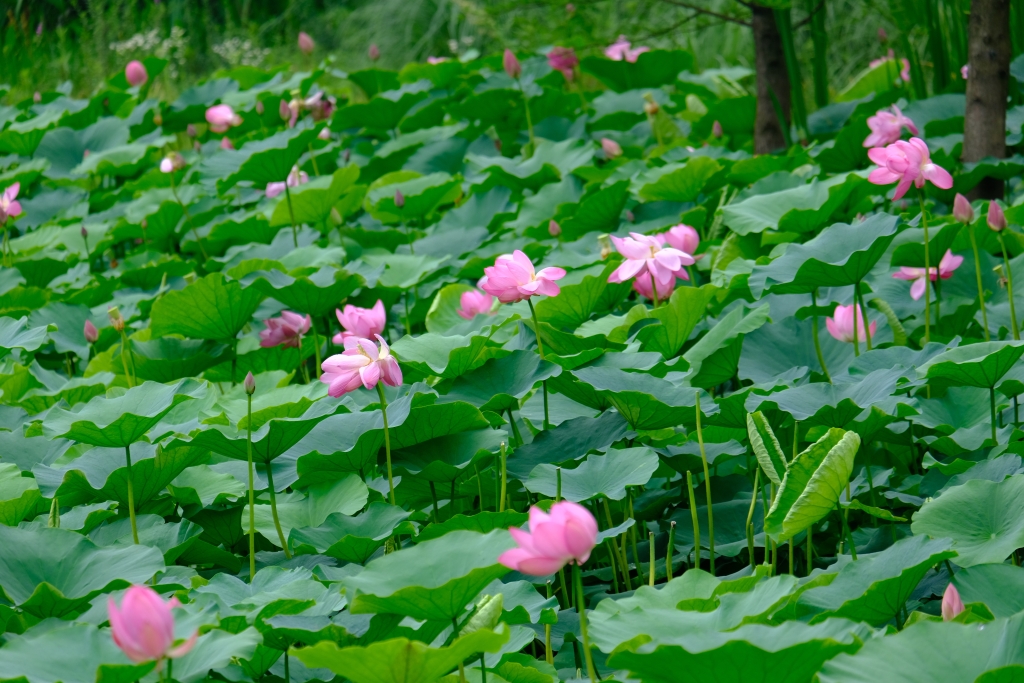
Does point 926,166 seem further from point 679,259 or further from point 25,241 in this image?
point 25,241

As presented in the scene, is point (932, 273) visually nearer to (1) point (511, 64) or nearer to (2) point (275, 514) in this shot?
(2) point (275, 514)

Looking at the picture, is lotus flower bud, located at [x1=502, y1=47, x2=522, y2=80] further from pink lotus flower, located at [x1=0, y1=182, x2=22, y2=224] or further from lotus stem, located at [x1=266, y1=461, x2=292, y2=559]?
lotus stem, located at [x1=266, y1=461, x2=292, y2=559]

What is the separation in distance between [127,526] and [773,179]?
1583 millimetres

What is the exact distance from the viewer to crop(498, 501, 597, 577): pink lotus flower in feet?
2.58

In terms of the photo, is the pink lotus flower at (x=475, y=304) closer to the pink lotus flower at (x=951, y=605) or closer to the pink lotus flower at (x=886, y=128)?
the pink lotus flower at (x=886, y=128)

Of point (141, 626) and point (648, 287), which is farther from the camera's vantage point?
point (648, 287)

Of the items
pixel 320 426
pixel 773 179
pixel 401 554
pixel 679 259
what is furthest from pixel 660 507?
pixel 773 179

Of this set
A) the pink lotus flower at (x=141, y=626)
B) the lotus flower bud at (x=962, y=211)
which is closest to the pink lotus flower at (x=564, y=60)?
the lotus flower bud at (x=962, y=211)

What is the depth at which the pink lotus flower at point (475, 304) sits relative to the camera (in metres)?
1.88

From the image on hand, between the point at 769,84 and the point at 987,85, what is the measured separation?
2.50 feet

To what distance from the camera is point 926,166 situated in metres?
1.56

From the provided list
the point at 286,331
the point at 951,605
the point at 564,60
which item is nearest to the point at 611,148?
the point at 564,60

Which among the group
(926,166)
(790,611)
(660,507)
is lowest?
(660,507)

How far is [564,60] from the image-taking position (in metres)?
3.48
